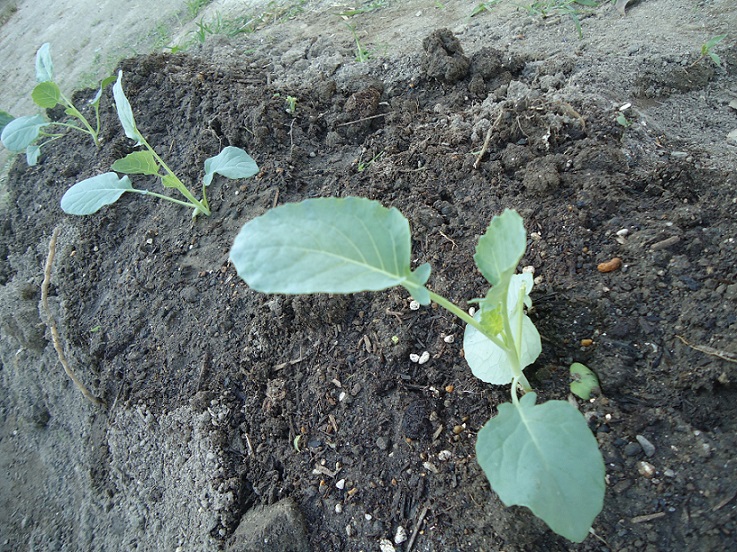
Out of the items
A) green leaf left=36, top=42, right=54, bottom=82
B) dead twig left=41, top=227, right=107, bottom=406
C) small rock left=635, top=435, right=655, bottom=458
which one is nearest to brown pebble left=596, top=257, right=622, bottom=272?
small rock left=635, top=435, right=655, bottom=458

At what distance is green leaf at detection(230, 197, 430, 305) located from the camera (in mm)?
828

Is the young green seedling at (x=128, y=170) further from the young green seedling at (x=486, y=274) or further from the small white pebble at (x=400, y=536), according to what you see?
the small white pebble at (x=400, y=536)

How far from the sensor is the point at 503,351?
1129 mm

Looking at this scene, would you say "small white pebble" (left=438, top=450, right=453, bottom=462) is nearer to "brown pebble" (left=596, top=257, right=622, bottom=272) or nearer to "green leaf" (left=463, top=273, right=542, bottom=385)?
"green leaf" (left=463, top=273, right=542, bottom=385)

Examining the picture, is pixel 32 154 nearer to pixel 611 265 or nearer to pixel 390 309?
pixel 390 309

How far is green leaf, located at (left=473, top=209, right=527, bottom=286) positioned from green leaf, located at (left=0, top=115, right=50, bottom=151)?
2.32 metres

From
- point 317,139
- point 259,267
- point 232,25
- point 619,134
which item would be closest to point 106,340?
point 317,139

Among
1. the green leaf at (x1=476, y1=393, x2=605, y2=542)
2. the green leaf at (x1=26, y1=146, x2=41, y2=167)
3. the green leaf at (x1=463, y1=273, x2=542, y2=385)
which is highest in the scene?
the green leaf at (x1=26, y1=146, x2=41, y2=167)

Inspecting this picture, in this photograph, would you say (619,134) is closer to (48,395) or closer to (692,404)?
(692,404)

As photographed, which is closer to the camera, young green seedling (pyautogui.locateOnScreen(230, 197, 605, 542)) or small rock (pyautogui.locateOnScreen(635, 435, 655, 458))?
young green seedling (pyautogui.locateOnScreen(230, 197, 605, 542))

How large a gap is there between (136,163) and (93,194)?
197mm

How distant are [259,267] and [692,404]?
917 mm

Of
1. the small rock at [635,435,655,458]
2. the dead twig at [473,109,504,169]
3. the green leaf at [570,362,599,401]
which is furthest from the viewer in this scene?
the dead twig at [473,109,504,169]

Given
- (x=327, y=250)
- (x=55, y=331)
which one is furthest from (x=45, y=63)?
(x=327, y=250)
